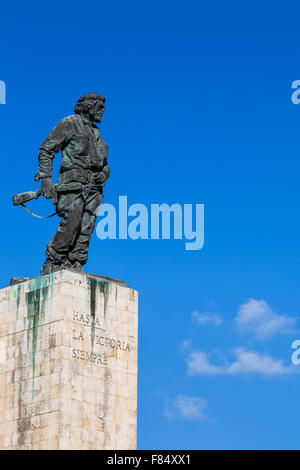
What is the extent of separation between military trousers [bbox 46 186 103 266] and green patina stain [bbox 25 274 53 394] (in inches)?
40.4

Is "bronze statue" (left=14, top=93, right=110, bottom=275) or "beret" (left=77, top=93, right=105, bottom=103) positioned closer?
"bronze statue" (left=14, top=93, right=110, bottom=275)

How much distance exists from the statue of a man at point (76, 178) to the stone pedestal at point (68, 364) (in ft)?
3.58

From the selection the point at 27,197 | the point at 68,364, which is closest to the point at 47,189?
the point at 27,197

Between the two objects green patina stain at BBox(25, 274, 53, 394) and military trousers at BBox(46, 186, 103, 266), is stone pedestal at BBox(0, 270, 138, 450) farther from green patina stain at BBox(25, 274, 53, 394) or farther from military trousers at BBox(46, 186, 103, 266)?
military trousers at BBox(46, 186, 103, 266)

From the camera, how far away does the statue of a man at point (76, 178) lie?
3775 centimetres

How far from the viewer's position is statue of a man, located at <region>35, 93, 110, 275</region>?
37.8 m

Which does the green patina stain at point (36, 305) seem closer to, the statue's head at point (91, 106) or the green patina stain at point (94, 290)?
the green patina stain at point (94, 290)

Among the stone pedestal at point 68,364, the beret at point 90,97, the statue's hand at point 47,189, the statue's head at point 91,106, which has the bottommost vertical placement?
the stone pedestal at point 68,364

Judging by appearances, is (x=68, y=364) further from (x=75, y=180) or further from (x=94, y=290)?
(x=75, y=180)

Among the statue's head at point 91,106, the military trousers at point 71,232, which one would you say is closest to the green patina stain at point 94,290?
the military trousers at point 71,232

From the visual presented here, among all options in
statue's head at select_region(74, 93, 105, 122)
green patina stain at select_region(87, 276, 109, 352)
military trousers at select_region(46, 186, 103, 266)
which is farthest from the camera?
statue's head at select_region(74, 93, 105, 122)

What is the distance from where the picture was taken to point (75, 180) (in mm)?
37875

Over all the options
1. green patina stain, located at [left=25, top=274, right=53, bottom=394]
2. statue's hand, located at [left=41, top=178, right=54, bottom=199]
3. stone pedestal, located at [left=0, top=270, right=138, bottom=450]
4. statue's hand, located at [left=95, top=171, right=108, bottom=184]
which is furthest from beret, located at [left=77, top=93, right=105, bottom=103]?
green patina stain, located at [left=25, top=274, right=53, bottom=394]
